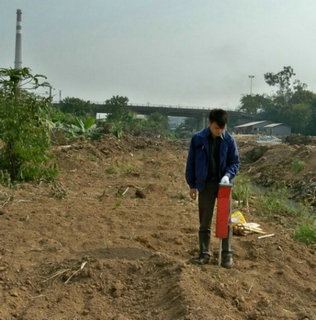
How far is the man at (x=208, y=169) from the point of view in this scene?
536 cm

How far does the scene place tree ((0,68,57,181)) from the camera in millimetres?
9375

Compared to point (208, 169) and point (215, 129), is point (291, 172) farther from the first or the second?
point (215, 129)

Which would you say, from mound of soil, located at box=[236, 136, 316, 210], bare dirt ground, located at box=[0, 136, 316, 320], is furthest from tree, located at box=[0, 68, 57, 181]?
mound of soil, located at box=[236, 136, 316, 210]

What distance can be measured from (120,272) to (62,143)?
50.7 ft

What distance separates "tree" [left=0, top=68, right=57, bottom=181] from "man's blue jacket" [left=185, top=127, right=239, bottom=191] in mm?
5039

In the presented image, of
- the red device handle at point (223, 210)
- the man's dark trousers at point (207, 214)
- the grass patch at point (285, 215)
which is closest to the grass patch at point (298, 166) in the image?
the grass patch at point (285, 215)

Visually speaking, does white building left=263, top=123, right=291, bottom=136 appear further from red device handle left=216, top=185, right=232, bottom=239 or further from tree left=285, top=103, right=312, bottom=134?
red device handle left=216, top=185, right=232, bottom=239

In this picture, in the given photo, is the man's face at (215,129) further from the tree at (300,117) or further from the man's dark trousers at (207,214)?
the tree at (300,117)

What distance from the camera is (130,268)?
497 centimetres

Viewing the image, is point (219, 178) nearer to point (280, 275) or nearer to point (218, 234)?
point (218, 234)

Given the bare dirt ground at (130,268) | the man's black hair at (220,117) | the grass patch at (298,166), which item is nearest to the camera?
the bare dirt ground at (130,268)

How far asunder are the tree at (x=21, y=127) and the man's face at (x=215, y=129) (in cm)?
527

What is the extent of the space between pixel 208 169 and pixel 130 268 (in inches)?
54.9

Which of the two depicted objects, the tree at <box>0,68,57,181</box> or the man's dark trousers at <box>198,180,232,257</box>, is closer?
the man's dark trousers at <box>198,180,232,257</box>
